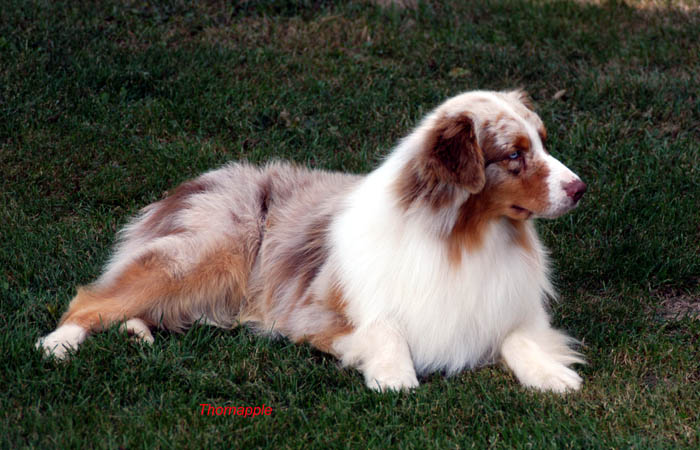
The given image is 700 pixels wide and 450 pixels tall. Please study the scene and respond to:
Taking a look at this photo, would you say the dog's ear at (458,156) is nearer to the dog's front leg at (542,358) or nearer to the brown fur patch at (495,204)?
the brown fur patch at (495,204)

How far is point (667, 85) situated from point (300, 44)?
371cm

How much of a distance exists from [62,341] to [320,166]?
3197mm

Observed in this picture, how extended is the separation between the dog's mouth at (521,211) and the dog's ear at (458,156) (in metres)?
0.28

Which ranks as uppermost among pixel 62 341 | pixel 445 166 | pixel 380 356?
pixel 445 166

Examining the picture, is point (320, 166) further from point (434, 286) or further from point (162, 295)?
point (434, 286)

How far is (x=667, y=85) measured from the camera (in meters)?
8.12

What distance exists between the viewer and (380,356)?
4457mm

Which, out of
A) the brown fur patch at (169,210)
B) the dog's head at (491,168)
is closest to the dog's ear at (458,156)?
the dog's head at (491,168)

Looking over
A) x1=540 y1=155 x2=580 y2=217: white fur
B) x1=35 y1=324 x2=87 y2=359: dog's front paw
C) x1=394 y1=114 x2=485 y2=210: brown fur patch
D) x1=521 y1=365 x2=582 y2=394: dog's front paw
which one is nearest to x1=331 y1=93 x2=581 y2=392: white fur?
x1=521 y1=365 x2=582 y2=394: dog's front paw

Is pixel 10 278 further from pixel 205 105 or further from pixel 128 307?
pixel 205 105

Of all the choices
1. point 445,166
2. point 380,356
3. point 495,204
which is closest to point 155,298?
point 380,356

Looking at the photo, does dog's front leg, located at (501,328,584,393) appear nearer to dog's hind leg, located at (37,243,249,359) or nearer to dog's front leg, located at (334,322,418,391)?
dog's front leg, located at (334,322,418,391)

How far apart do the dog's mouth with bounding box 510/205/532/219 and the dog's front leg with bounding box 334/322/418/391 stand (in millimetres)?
896

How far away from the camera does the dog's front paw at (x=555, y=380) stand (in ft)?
14.3
